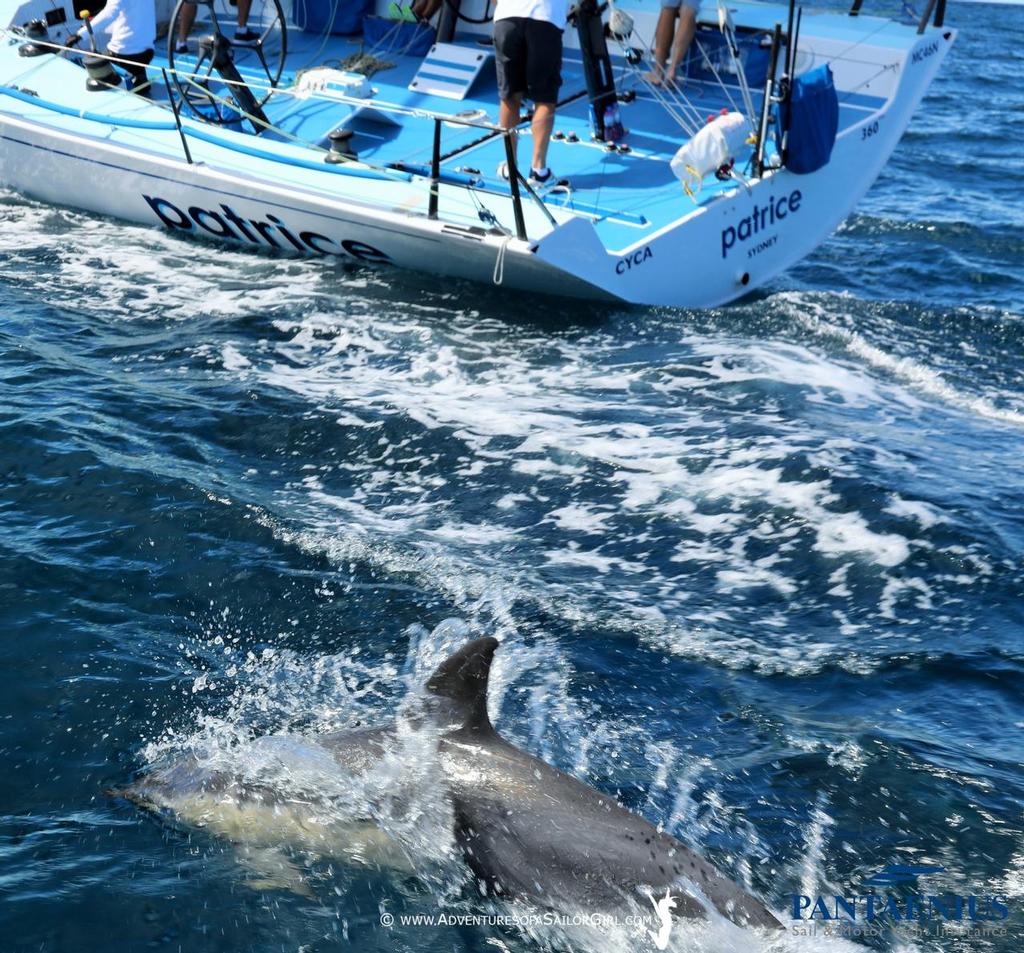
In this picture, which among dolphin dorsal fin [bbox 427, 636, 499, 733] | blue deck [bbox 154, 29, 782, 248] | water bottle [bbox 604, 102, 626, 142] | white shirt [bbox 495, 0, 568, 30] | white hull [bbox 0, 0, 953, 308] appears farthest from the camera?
water bottle [bbox 604, 102, 626, 142]

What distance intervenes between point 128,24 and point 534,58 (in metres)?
3.78

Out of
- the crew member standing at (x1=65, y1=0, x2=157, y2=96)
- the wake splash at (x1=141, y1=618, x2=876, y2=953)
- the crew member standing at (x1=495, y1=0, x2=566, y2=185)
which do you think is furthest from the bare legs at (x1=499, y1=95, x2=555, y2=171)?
the wake splash at (x1=141, y1=618, x2=876, y2=953)

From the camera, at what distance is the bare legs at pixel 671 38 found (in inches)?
419

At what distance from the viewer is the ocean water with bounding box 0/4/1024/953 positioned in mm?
4043

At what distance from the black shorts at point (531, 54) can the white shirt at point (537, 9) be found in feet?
0.11

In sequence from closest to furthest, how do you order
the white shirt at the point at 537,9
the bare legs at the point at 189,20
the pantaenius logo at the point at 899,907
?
the pantaenius logo at the point at 899,907 < the white shirt at the point at 537,9 < the bare legs at the point at 189,20

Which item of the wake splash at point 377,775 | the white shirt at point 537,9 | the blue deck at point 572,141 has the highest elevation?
the white shirt at point 537,9

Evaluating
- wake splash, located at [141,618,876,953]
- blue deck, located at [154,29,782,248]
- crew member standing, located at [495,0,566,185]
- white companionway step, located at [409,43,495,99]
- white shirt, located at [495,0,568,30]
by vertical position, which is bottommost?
wake splash, located at [141,618,876,953]

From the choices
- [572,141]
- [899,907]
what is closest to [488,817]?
Result: [899,907]

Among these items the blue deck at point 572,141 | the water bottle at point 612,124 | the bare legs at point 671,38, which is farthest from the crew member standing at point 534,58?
the bare legs at point 671,38

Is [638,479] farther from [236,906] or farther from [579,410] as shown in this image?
[236,906]

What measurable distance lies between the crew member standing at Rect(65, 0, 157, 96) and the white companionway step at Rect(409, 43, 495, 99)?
7.69 ft

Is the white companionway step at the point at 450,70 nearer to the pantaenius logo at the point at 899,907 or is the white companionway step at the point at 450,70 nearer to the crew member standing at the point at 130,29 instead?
the crew member standing at the point at 130,29

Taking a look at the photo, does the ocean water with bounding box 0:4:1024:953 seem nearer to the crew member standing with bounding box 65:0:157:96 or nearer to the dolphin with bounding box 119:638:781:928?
the dolphin with bounding box 119:638:781:928
